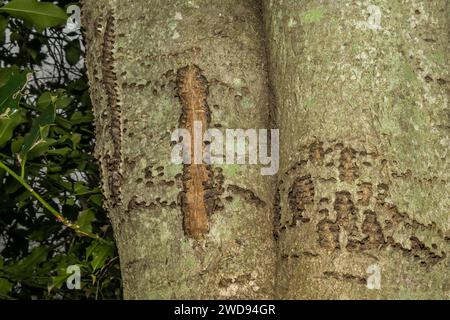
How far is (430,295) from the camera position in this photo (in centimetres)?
98

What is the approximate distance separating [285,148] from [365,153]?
0.11 metres


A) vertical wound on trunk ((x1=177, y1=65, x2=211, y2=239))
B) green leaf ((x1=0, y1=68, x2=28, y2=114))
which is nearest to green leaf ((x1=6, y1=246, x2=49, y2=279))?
green leaf ((x1=0, y1=68, x2=28, y2=114))

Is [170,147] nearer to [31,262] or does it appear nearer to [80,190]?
[80,190]

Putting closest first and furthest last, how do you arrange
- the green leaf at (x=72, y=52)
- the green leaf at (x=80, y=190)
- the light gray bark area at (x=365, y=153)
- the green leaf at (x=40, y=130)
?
the light gray bark area at (x=365, y=153)
the green leaf at (x=40, y=130)
the green leaf at (x=80, y=190)
the green leaf at (x=72, y=52)

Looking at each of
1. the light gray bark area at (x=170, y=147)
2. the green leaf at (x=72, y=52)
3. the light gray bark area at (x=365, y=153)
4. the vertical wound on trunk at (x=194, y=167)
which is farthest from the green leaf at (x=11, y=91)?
the green leaf at (x=72, y=52)

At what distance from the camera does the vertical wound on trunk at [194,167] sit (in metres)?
1.02

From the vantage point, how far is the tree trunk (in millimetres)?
972

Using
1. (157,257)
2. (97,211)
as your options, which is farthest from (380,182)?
(97,211)

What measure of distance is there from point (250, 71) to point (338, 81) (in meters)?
0.14

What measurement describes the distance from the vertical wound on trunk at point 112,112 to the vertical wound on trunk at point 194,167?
97mm

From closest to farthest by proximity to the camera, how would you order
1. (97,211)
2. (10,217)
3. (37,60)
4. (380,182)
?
(380,182), (97,211), (10,217), (37,60)

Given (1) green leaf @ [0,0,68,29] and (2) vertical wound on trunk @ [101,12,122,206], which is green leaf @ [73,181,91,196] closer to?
(1) green leaf @ [0,0,68,29]

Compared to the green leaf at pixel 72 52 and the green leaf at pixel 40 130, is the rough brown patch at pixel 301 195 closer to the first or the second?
the green leaf at pixel 40 130

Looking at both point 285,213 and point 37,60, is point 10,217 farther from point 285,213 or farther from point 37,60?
point 285,213
